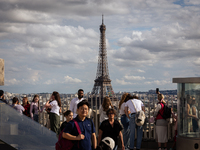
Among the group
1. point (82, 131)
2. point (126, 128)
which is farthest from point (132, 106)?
point (82, 131)

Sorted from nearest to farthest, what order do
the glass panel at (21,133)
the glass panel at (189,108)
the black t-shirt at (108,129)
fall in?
Result: the glass panel at (21,133) → the black t-shirt at (108,129) → the glass panel at (189,108)

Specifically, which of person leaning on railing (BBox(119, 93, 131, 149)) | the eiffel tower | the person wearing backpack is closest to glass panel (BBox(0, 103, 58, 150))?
person leaning on railing (BBox(119, 93, 131, 149))

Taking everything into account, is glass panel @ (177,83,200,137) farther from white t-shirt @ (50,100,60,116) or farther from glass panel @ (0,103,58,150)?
white t-shirt @ (50,100,60,116)

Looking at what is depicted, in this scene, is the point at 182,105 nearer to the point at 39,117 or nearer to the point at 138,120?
the point at 138,120

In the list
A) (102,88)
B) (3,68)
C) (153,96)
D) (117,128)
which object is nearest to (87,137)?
(117,128)

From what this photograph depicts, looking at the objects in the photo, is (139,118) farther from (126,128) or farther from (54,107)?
(54,107)

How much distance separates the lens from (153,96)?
878 cm

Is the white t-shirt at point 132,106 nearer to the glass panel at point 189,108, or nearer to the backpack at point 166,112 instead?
the backpack at point 166,112

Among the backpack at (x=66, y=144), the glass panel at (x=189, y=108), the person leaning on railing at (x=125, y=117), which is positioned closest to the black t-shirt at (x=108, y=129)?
the backpack at (x=66, y=144)

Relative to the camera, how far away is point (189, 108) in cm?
712

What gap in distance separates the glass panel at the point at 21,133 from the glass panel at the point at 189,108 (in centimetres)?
302

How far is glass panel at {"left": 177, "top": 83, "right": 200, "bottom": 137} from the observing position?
705cm

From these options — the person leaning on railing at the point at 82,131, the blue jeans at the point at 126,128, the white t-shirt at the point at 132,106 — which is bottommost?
the blue jeans at the point at 126,128

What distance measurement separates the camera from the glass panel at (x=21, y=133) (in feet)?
16.9
